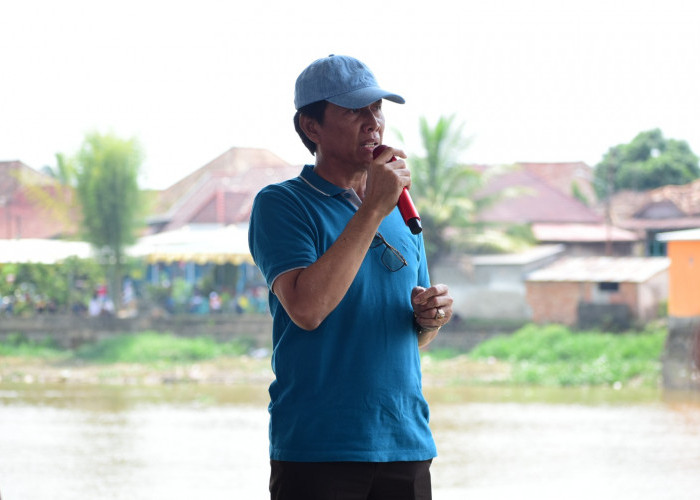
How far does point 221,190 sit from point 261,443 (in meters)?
9.37

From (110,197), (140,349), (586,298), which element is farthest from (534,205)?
(140,349)

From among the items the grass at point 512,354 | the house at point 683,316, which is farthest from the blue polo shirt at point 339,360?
the grass at point 512,354

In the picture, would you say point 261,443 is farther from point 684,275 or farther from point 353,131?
point 353,131

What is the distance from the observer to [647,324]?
38.6 ft

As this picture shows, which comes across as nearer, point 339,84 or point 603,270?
point 339,84

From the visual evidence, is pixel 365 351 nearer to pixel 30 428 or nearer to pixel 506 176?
pixel 30 428

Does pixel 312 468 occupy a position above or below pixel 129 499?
above

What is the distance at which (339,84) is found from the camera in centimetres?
105

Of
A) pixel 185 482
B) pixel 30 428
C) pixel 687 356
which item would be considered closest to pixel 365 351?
pixel 185 482

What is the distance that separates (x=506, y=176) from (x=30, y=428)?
11.0m

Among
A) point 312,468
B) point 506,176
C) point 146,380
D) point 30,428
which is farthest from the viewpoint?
point 506,176

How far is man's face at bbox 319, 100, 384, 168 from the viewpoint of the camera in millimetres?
1058

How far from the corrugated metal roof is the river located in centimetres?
206

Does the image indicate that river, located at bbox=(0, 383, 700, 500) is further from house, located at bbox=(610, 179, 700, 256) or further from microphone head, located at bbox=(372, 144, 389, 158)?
house, located at bbox=(610, 179, 700, 256)
